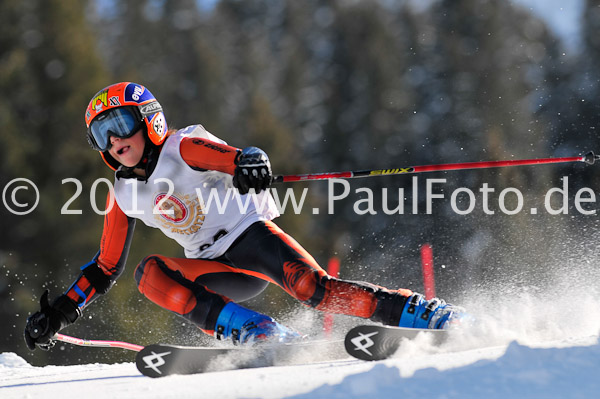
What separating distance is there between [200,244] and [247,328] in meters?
0.74

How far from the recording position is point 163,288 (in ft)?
12.2

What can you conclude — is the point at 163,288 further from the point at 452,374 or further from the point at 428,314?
the point at 452,374

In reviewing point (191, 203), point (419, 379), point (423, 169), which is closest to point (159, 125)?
point (191, 203)

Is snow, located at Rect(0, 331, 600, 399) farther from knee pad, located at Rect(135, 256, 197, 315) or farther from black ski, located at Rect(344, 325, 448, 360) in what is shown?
knee pad, located at Rect(135, 256, 197, 315)

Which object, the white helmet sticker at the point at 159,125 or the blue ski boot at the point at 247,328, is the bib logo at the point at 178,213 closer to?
the white helmet sticker at the point at 159,125

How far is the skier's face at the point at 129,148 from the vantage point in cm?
384

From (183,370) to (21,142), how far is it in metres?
12.8

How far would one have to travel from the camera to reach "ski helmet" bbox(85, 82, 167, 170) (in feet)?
12.6

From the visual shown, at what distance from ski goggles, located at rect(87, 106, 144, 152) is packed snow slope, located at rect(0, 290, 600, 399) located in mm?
1300

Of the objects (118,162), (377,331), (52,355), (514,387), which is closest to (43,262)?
(52,355)

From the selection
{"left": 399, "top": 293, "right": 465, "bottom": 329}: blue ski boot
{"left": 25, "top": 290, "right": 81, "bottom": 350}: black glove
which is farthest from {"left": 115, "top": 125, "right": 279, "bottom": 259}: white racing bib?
{"left": 399, "top": 293, "right": 465, "bottom": 329}: blue ski boot

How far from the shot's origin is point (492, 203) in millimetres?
15117

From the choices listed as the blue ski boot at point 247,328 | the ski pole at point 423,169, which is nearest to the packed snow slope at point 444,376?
the blue ski boot at point 247,328

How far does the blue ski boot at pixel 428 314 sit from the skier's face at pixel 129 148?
167 cm
